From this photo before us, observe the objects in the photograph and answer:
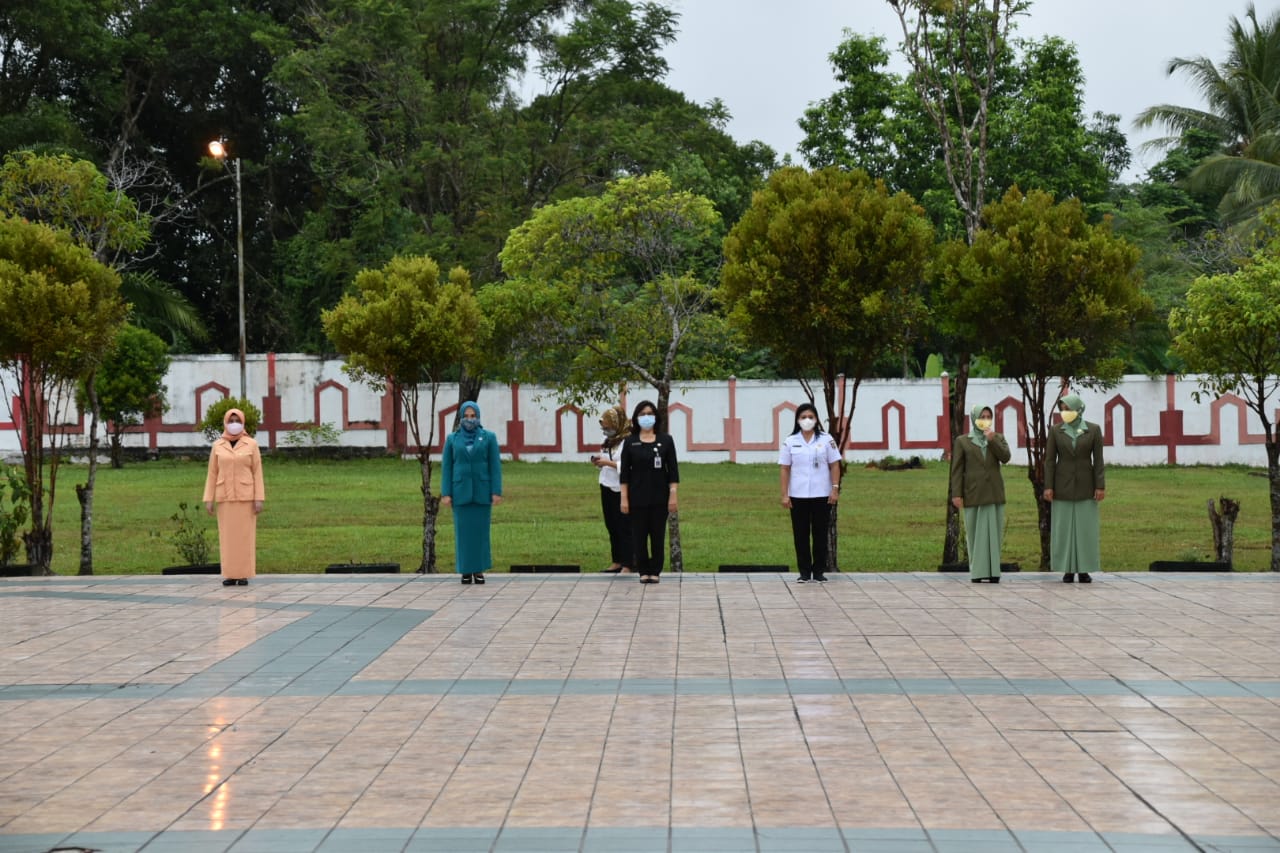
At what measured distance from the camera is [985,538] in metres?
14.4

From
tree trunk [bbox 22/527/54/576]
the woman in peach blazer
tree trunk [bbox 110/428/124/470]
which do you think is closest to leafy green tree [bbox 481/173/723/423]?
the woman in peach blazer

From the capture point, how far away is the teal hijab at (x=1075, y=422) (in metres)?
14.0

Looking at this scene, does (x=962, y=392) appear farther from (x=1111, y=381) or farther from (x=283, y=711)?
(x=283, y=711)

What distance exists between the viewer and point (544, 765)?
21.9 ft

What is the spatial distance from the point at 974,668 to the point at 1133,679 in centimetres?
91

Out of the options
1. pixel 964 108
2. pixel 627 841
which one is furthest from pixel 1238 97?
pixel 627 841

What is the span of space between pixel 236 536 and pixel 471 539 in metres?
2.14

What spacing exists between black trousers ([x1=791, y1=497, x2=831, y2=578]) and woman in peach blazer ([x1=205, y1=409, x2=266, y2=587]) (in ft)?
16.0

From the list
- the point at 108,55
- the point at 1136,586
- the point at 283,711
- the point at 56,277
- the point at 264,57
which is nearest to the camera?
the point at 283,711

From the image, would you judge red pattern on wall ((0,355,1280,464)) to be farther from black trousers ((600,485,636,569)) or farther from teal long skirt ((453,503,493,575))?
teal long skirt ((453,503,493,575))

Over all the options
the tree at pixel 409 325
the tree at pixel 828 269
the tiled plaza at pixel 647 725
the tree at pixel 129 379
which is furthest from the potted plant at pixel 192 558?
the tree at pixel 129 379

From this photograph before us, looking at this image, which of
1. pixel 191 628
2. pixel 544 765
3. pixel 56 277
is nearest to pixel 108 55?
pixel 56 277

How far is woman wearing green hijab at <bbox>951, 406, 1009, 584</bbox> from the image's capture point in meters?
14.3

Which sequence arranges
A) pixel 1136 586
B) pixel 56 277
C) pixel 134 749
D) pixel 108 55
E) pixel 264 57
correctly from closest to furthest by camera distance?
pixel 134 749, pixel 1136 586, pixel 56 277, pixel 108 55, pixel 264 57
